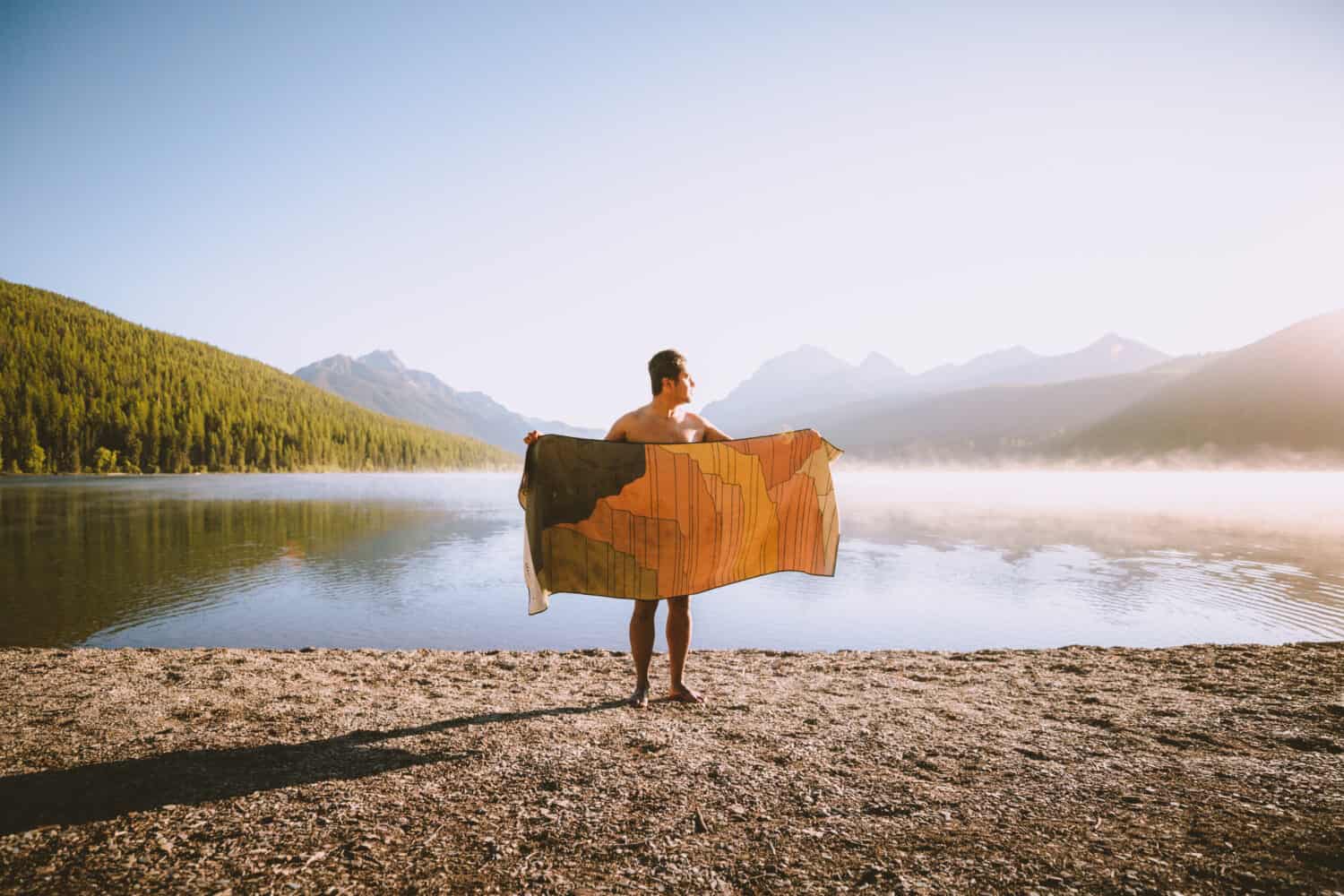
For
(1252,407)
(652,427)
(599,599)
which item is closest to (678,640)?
(652,427)

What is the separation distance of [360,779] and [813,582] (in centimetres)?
1707

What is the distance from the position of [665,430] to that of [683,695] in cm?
245

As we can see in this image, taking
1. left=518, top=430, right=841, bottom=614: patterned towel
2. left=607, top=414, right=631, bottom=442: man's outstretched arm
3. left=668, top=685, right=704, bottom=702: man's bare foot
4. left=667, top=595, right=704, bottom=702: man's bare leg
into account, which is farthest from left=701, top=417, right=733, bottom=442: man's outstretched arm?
left=668, top=685, right=704, bottom=702: man's bare foot

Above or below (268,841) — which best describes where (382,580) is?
below

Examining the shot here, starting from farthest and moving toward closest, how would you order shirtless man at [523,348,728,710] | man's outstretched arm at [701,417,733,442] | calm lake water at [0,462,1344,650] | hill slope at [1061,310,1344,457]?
hill slope at [1061,310,1344,457] < calm lake water at [0,462,1344,650] < man's outstretched arm at [701,417,733,442] < shirtless man at [523,348,728,710]

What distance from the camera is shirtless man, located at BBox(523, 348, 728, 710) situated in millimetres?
5484

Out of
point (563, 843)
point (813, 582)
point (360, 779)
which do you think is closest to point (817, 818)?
point (563, 843)

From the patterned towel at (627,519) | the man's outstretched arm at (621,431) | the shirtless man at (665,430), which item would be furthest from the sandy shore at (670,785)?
the man's outstretched arm at (621,431)

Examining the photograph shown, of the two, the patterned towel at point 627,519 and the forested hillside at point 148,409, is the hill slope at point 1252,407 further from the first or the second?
the forested hillside at point 148,409

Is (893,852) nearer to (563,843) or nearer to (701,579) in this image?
(563,843)

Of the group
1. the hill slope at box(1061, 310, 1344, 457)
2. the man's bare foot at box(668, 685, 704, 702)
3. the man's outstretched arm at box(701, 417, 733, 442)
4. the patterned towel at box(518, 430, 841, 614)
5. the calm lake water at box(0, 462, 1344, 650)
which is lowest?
the calm lake water at box(0, 462, 1344, 650)

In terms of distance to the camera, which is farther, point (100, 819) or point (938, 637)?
point (938, 637)

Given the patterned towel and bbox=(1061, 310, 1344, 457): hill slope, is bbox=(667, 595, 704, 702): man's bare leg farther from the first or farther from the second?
bbox=(1061, 310, 1344, 457): hill slope

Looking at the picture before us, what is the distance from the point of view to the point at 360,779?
400 centimetres
